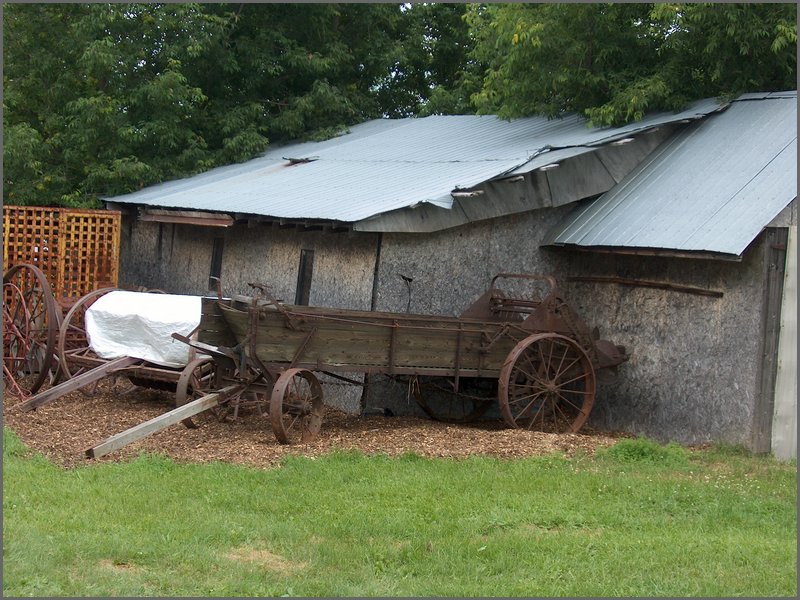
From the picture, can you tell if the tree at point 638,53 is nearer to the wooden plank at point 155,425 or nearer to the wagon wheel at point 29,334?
the wooden plank at point 155,425

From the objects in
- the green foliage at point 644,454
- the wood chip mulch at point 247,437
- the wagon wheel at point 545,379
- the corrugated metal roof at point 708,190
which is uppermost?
the corrugated metal roof at point 708,190

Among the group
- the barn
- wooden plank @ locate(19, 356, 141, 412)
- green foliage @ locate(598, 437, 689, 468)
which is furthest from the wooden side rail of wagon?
wooden plank @ locate(19, 356, 141, 412)

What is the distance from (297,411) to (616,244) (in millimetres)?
4274

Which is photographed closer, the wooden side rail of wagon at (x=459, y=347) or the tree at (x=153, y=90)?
the wooden side rail of wagon at (x=459, y=347)

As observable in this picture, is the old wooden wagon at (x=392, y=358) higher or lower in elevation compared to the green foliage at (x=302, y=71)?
lower

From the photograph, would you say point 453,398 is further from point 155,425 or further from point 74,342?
point 74,342

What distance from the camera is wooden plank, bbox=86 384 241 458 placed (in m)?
9.30

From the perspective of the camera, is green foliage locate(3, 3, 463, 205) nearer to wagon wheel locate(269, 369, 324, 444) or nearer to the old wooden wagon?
the old wooden wagon

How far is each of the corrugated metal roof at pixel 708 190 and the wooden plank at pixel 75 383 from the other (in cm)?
536

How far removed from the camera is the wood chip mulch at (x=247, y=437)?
9758 mm

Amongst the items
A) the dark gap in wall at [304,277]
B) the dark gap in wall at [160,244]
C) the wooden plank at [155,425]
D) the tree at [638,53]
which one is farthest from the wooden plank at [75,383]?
the tree at [638,53]

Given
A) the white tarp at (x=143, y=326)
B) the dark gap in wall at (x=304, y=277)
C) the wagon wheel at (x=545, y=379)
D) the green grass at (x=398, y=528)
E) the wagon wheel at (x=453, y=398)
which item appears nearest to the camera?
the green grass at (x=398, y=528)

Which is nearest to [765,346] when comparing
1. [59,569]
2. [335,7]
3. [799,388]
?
[799,388]

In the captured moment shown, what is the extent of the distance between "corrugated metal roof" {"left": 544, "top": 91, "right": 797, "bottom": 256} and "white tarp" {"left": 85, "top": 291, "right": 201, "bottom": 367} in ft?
15.1
